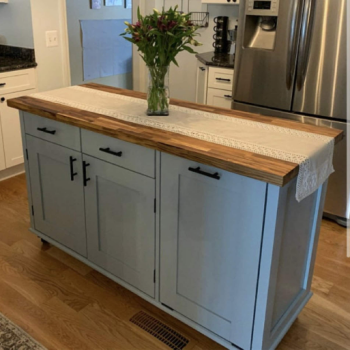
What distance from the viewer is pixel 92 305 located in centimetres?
212

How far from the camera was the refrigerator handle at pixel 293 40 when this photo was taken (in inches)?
104

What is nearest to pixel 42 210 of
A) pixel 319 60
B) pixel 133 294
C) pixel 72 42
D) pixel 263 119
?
pixel 133 294

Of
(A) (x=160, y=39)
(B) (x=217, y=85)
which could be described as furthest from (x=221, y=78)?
(A) (x=160, y=39)

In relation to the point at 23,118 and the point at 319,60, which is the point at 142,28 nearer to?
the point at 23,118

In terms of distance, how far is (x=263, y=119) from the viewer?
196 centimetres

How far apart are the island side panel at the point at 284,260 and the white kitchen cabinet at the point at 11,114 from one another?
264cm

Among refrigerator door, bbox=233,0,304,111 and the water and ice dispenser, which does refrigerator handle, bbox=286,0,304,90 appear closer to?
refrigerator door, bbox=233,0,304,111

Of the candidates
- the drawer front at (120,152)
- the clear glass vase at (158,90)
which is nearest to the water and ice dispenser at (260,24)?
the clear glass vase at (158,90)

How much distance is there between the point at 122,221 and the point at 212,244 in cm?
52

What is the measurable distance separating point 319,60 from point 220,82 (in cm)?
91

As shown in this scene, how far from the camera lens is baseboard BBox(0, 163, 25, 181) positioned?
3572 millimetres

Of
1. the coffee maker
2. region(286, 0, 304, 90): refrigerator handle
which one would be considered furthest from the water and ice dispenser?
the coffee maker

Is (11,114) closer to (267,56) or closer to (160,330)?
(267,56)

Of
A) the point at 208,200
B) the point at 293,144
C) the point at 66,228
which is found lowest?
the point at 66,228
